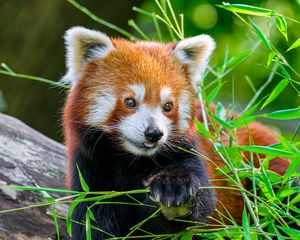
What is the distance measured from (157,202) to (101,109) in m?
0.51

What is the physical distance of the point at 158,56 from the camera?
3.52m

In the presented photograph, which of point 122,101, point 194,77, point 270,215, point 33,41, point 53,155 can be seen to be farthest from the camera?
point 33,41

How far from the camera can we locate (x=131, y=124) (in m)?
3.30

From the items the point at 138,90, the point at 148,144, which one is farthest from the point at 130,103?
the point at 148,144

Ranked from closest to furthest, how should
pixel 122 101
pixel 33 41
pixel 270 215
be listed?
pixel 270 215 < pixel 122 101 < pixel 33 41

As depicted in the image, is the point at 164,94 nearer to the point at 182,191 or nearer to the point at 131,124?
the point at 131,124

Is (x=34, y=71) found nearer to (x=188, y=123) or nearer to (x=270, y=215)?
(x=188, y=123)

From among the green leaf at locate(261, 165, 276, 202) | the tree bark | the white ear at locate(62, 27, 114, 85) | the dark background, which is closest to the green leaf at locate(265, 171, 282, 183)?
the green leaf at locate(261, 165, 276, 202)

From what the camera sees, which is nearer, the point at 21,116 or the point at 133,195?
the point at 133,195

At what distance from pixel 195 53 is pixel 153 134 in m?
0.64

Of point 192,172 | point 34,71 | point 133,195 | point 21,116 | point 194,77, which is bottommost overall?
point 21,116

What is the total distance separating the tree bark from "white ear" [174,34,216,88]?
37.3 inches

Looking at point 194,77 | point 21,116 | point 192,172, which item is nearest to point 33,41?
point 21,116

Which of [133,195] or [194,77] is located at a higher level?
[194,77]
